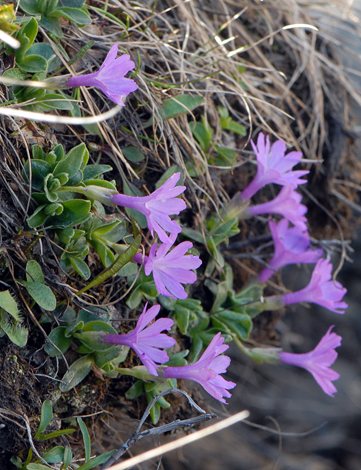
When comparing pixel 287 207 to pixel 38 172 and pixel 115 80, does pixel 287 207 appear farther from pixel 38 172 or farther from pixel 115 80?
pixel 38 172

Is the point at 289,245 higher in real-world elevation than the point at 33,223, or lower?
lower

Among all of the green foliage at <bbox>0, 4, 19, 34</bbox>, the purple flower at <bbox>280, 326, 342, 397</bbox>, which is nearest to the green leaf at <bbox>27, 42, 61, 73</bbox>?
the green foliage at <bbox>0, 4, 19, 34</bbox>

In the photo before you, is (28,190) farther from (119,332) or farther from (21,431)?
(21,431)

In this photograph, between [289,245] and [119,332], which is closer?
[119,332]

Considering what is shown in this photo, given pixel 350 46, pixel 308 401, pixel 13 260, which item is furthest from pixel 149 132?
pixel 308 401

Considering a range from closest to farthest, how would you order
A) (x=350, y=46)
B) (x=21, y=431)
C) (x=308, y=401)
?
(x=21, y=431)
(x=350, y=46)
(x=308, y=401)

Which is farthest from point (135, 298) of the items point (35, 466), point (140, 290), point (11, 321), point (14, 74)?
point (14, 74)

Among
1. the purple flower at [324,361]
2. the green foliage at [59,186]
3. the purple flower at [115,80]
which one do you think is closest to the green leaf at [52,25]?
the purple flower at [115,80]
